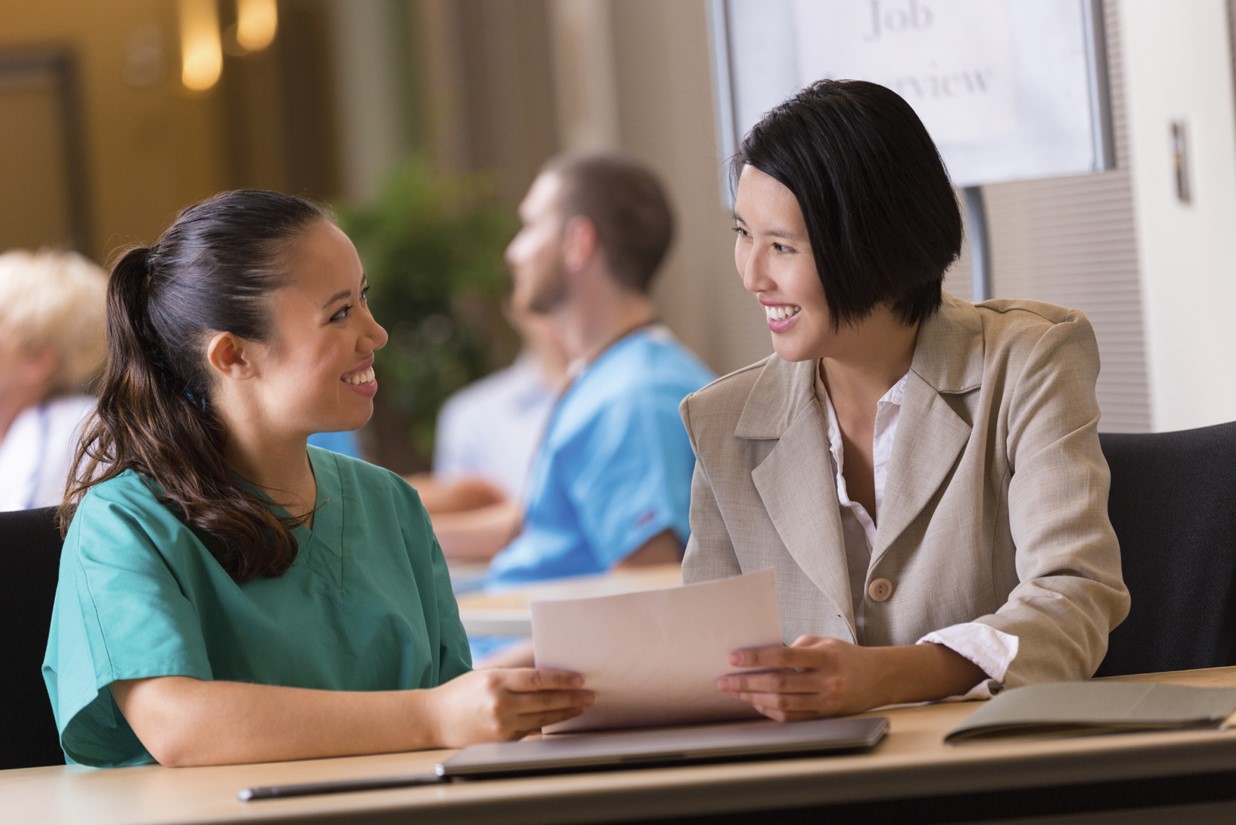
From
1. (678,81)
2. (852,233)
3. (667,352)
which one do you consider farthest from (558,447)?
(678,81)

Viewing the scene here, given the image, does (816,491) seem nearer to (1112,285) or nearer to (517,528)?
(1112,285)

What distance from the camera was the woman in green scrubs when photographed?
4.72 ft

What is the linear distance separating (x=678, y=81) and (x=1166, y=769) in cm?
460

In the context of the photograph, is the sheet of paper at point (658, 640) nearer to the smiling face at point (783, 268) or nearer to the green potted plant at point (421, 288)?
the smiling face at point (783, 268)

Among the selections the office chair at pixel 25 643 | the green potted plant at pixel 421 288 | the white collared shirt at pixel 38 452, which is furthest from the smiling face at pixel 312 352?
the green potted plant at pixel 421 288

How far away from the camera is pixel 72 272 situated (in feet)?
11.5

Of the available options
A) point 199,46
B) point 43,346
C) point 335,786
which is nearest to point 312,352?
point 335,786

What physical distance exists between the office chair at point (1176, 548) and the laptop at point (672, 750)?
2.09ft

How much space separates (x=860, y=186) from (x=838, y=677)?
0.56 meters

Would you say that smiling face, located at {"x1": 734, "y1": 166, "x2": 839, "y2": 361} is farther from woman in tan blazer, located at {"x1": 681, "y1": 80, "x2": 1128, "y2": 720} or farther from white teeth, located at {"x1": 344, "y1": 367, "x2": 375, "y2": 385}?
white teeth, located at {"x1": 344, "y1": 367, "x2": 375, "y2": 385}

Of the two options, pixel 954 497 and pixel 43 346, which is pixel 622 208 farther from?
pixel 954 497

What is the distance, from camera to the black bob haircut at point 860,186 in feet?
5.45

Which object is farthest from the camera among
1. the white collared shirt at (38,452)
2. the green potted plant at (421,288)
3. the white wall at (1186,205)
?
Result: the green potted plant at (421,288)

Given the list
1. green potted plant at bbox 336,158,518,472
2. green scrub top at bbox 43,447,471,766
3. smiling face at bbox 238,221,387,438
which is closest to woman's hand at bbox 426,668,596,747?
green scrub top at bbox 43,447,471,766
